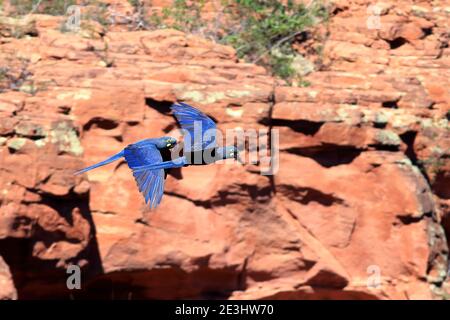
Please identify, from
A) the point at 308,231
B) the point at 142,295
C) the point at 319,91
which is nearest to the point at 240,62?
the point at 319,91

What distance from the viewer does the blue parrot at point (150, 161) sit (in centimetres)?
638

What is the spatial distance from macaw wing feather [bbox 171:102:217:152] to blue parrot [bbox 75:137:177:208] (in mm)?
141

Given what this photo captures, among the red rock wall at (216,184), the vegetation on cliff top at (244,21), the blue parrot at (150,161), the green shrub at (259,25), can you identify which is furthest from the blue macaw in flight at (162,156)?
the green shrub at (259,25)

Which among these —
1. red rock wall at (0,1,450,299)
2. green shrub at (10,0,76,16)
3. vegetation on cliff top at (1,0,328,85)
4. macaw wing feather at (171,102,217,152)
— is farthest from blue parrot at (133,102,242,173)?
green shrub at (10,0,76,16)

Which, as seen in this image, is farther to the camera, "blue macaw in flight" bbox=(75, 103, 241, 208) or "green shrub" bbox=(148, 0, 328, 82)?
"green shrub" bbox=(148, 0, 328, 82)

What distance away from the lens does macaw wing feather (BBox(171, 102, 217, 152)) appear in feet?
22.2

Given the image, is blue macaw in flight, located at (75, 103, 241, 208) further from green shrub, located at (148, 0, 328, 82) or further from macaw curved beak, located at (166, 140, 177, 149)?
green shrub, located at (148, 0, 328, 82)

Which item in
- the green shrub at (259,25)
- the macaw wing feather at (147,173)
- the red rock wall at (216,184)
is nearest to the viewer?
the macaw wing feather at (147,173)

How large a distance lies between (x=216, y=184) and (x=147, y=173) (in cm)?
283

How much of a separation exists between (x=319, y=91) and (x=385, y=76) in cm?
107

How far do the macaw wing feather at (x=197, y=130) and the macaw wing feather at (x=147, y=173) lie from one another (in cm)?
21

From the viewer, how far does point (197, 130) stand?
7.04 m

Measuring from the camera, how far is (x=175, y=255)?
911cm

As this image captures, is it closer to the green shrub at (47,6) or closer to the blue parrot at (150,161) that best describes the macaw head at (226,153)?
the blue parrot at (150,161)
